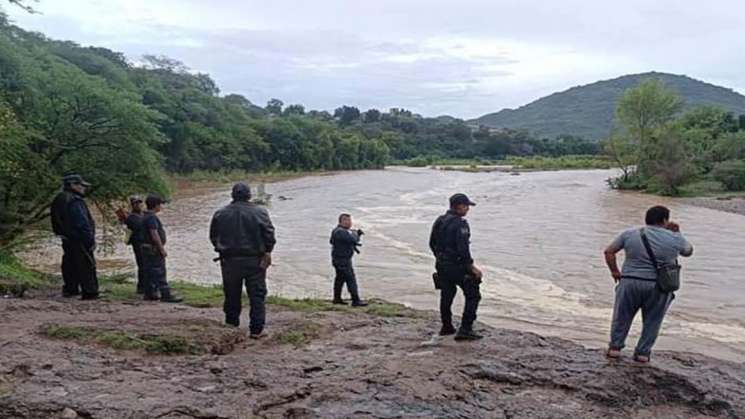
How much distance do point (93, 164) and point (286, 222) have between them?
17.5 meters

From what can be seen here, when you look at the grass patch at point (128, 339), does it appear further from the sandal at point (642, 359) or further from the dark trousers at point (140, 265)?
the sandal at point (642, 359)

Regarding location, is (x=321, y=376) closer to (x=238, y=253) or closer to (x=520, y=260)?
(x=238, y=253)

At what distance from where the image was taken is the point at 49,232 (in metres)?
14.9

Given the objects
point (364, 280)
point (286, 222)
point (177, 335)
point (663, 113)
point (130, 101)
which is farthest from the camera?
point (663, 113)

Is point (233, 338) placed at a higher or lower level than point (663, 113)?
lower

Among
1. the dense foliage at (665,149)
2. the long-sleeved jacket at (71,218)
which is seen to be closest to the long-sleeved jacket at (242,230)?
the long-sleeved jacket at (71,218)

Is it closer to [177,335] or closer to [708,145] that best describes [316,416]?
[177,335]

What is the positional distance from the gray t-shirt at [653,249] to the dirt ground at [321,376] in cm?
97

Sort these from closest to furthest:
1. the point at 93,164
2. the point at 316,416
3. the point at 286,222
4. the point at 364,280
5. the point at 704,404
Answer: the point at 316,416, the point at 704,404, the point at 93,164, the point at 364,280, the point at 286,222

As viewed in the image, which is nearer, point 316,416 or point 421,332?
point 316,416

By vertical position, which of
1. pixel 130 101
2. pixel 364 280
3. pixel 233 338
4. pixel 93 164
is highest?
pixel 130 101

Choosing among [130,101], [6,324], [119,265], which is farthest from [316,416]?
[119,265]

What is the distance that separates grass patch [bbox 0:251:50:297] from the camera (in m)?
10.3

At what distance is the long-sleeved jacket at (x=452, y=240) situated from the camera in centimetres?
757
